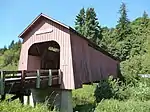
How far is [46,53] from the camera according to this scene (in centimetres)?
1798

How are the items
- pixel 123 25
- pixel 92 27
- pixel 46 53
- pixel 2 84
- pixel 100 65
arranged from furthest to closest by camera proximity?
1. pixel 123 25
2. pixel 92 27
3. pixel 100 65
4. pixel 46 53
5. pixel 2 84

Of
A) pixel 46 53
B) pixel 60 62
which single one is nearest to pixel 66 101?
pixel 60 62

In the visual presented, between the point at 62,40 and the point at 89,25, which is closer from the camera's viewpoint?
the point at 62,40

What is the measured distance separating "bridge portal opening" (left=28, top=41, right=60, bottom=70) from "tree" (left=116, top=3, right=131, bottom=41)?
2394 centimetres

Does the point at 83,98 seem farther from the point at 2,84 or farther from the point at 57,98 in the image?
the point at 2,84

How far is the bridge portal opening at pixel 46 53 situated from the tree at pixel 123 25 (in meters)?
23.9

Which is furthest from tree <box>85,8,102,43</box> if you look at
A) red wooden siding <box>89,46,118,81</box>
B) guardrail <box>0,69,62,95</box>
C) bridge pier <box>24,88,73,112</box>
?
guardrail <box>0,69,62,95</box>

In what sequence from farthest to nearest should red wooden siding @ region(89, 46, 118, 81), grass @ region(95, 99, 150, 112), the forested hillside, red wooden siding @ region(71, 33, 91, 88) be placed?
red wooden siding @ region(89, 46, 118, 81) < red wooden siding @ region(71, 33, 91, 88) < the forested hillside < grass @ region(95, 99, 150, 112)

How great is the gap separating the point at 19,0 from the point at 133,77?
1445 cm

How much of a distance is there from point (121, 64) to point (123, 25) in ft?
69.6

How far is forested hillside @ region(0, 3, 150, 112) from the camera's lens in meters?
12.4

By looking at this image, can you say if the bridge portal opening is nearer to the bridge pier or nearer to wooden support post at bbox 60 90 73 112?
the bridge pier

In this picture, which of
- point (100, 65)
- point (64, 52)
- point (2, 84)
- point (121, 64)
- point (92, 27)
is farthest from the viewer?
point (92, 27)

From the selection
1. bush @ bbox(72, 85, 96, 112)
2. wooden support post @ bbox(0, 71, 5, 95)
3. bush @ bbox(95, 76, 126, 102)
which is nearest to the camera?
wooden support post @ bbox(0, 71, 5, 95)
